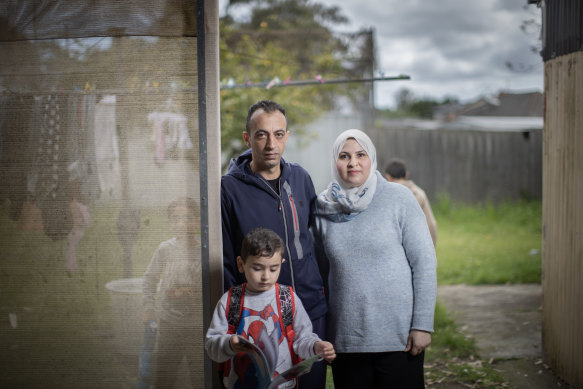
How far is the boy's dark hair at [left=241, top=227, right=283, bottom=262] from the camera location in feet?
7.68

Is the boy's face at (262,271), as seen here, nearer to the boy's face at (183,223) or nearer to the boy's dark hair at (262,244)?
the boy's dark hair at (262,244)

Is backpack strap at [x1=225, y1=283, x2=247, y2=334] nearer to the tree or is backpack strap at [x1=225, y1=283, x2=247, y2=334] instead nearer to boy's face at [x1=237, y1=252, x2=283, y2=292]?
boy's face at [x1=237, y1=252, x2=283, y2=292]

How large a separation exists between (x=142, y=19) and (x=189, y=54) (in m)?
0.32

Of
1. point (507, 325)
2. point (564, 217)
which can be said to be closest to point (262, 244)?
point (564, 217)

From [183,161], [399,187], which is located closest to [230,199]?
[183,161]

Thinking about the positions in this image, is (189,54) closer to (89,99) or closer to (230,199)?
(89,99)

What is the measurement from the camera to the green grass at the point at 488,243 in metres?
8.09

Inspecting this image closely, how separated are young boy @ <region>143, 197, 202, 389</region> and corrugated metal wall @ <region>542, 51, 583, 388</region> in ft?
9.81

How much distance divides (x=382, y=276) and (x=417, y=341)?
36cm

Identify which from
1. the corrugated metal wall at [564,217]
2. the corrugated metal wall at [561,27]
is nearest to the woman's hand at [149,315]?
the corrugated metal wall at [564,217]

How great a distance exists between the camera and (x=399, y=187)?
2.68m

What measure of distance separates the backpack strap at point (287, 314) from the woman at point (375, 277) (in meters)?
0.28

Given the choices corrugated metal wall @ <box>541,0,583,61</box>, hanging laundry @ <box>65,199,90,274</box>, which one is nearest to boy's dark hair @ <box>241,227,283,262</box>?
hanging laundry @ <box>65,199,90,274</box>

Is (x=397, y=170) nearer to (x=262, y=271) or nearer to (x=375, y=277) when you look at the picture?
(x=375, y=277)
